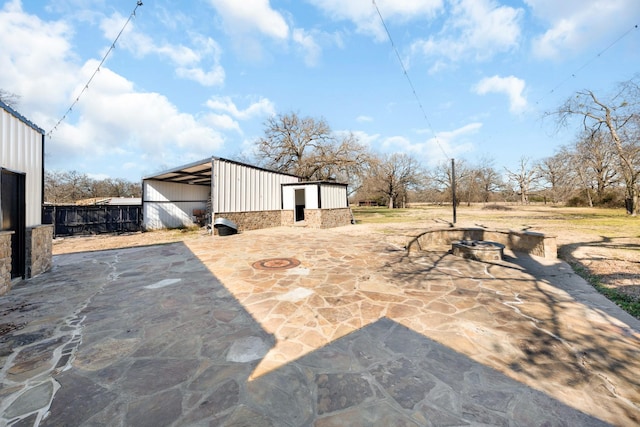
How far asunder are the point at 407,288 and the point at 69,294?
18.2 feet

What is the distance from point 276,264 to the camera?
18.0 feet

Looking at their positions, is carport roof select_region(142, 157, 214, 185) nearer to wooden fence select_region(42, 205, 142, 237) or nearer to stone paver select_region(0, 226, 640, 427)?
wooden fence select_region(42, 205, 142, 237)

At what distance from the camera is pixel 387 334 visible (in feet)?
8.65

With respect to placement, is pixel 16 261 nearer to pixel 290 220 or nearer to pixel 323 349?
pixel 323 349

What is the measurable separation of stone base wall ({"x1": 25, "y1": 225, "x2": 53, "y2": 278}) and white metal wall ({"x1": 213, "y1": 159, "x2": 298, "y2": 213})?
5.30 meters

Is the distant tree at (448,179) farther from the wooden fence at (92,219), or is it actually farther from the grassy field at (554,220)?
the wooden fence at (92,219)

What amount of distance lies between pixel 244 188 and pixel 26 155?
24.1 ft

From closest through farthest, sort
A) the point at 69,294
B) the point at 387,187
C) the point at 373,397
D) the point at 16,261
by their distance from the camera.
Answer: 1. the point at 373,397
2. the point at 69,294
3. the point at 16,261
4. the point at 387,187

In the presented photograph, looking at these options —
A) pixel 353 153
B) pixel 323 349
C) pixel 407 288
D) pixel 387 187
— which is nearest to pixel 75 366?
pixel 323 349

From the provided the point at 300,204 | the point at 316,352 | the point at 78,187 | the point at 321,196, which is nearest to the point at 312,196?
the point at 321,196

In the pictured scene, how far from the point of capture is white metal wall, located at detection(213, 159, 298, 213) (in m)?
10.2

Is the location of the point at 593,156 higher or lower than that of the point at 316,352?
higher

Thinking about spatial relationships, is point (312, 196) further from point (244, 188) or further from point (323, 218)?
point (244, 188)

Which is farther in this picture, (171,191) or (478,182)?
(478,182)
